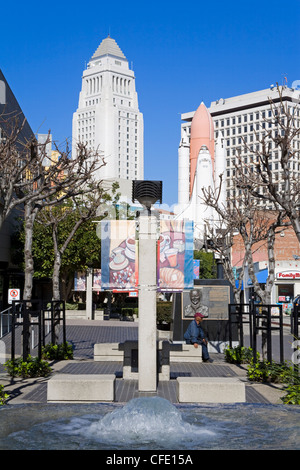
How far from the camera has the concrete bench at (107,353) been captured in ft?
65.0

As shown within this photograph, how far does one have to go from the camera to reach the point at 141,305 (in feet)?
42.6

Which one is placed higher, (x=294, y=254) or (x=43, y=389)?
Result: (x=294, y=254)

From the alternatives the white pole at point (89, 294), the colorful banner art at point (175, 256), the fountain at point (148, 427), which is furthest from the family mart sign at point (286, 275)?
the fountain at point (148, 427)

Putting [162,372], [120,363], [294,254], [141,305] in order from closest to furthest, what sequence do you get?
1. [141,305]
2. [162,372]
3. [120,363]
4. [294,254]

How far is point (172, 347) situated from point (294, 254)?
5095 cm

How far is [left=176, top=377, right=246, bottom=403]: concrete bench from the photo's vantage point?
11211 mm

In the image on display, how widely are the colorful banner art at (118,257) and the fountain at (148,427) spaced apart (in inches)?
197

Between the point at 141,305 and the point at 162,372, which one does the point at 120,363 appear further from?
the point at 141,305

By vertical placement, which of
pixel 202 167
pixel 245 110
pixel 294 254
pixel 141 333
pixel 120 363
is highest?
pixel 245 110

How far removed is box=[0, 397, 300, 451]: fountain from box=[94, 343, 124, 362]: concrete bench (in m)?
9.64

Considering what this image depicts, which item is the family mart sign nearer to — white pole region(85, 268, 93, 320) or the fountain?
white pole region(85, 268, 93, 320)

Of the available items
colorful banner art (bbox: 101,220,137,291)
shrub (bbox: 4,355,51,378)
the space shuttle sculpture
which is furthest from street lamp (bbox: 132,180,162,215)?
the space shuttle sculpture

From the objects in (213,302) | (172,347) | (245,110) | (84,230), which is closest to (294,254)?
(84,230)
